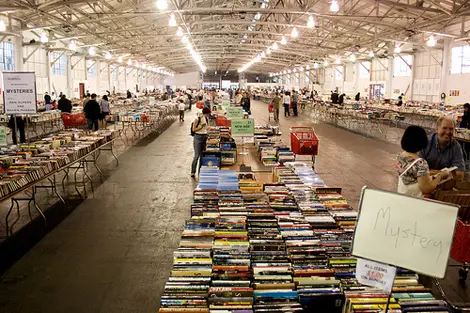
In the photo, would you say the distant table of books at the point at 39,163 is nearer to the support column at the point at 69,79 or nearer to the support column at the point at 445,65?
the support column at the point at 445,65

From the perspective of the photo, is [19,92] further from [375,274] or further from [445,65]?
[445,65]

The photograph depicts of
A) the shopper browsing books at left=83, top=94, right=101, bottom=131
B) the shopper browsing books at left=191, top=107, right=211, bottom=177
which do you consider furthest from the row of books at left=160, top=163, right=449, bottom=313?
the shopper browsing books at left=83, top=94, right=101, bottom=131

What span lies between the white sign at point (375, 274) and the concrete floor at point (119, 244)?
2.19 metres

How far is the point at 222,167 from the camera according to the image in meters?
7.26

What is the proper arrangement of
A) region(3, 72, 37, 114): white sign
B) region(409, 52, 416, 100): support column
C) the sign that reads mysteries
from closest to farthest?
region(3, 72, 37, 114): white sign
the sign that reads mysteries
region(409, 52, 416, 100): support column

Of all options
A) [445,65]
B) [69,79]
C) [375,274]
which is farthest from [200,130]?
[69,79]

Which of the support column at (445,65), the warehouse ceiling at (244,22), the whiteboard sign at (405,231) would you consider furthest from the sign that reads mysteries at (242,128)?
the support column at (445,65)

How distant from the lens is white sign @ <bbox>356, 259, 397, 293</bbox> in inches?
93.5

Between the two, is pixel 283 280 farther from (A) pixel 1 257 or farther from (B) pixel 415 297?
(A) pixel 1 257

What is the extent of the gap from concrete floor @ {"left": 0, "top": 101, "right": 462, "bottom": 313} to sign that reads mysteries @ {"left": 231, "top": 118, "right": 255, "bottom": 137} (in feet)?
4.70

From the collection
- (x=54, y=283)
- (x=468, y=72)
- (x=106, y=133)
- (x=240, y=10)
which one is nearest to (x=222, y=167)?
(x=54, y=283)

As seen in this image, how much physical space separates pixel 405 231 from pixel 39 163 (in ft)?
18.7

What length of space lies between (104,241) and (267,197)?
7.81 feet

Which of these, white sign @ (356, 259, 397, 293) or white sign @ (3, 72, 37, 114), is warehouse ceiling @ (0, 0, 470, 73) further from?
white sign @ (356, 259, 397, 293)
